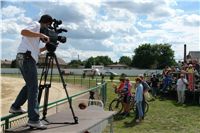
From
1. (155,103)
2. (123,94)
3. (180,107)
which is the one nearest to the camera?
(123,94)

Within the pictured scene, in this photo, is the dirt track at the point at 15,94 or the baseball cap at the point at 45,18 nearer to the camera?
the baseball cap at the point at 45,18

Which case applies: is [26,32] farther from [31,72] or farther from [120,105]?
[120,105]

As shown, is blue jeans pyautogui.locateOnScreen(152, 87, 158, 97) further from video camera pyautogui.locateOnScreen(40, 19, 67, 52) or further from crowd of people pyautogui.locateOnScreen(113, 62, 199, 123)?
video camera pyautogui.locateOnScreen(40, 19, 67, 52)

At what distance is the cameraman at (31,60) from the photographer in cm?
632

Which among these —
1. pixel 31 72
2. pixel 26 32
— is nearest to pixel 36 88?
pixel 31 72

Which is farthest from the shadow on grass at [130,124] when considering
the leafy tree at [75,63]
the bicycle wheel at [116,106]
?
the leafy tree at [75,63]

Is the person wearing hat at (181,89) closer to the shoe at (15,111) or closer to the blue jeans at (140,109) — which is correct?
the blue jeans at (140,109)

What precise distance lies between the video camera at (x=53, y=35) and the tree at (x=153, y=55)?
11949 centimetres

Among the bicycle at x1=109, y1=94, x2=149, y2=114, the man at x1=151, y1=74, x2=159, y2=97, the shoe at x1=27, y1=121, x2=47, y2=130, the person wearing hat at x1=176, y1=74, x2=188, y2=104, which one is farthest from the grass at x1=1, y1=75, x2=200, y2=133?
the shoe at x1=27, y1=121, x2=47, y2=130

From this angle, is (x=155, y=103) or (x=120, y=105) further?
(x=155, y=103)

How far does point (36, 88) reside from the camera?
6.45 meters

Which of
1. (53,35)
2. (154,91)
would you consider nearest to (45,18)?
(53,35)

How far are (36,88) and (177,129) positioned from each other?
9.38 metres

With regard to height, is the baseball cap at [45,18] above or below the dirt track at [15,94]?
above
